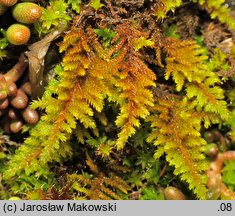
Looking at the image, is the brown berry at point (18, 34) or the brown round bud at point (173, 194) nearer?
the brown berry at point (18, 34)

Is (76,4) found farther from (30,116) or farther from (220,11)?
(220,11)

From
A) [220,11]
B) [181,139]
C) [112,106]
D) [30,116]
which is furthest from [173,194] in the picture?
[220,11]

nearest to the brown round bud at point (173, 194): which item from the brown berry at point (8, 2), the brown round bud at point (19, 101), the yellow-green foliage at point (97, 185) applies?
the yellow-green foliage at point (97, 185)

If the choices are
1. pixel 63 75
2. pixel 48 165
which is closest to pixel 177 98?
pixel 63 75

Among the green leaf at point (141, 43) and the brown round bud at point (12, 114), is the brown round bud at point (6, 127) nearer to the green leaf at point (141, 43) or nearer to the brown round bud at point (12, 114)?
the brown round bud at point (12, 114)

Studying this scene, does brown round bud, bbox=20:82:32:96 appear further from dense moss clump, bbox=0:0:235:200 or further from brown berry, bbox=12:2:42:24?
brown berry, bbox=12:2:42:24
